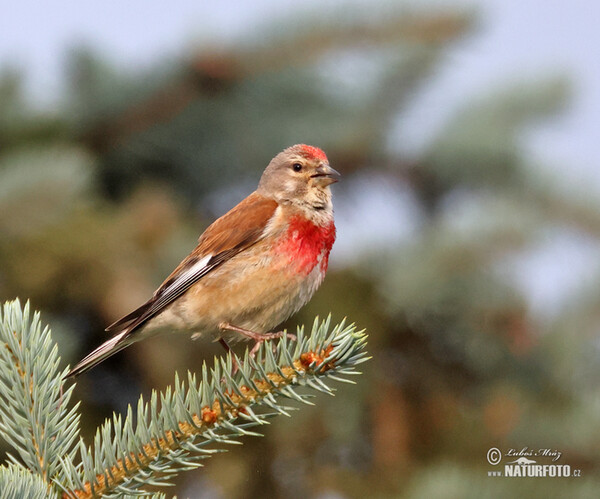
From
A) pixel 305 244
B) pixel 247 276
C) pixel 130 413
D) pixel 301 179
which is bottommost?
pixel 130 413

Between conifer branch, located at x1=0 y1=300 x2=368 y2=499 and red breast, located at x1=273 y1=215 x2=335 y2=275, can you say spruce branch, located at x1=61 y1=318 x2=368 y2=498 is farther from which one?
red breast, located at x1=273 y1=215 x2=335 y2=275

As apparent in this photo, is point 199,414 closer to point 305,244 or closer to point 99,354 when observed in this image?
point 99,354

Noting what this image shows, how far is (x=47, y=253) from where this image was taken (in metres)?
4.34

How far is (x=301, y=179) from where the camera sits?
3891mm

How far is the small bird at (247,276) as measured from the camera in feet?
11.2

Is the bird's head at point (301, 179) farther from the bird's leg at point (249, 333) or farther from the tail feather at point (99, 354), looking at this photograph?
the tail feather at point (99, 354)

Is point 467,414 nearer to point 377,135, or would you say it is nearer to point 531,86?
point 377,135

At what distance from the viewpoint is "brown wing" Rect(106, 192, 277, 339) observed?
11.6 ft

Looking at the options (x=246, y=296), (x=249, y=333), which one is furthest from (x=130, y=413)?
(x=246, y=296)

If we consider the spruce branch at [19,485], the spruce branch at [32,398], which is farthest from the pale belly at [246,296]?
the spruce branch at [19,485]

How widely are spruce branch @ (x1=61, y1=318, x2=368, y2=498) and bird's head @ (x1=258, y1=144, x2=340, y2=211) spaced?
1589 mm

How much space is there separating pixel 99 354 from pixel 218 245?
0.93 metres

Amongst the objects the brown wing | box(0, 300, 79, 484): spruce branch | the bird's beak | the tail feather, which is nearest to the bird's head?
the bird's beak

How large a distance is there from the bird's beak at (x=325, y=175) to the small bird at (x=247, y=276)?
120 mm
